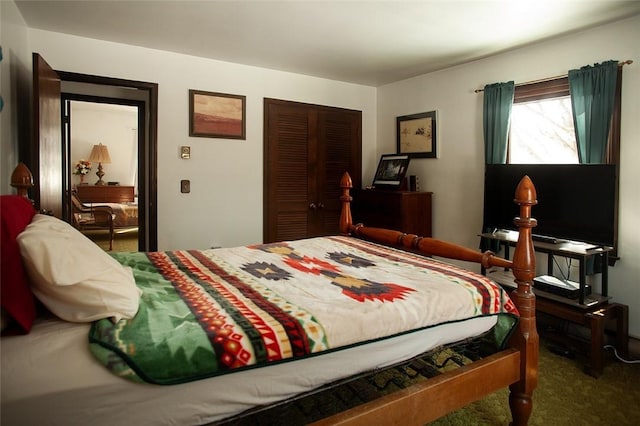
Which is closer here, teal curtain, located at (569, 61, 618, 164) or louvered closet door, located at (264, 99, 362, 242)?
teal curtain, located at (569, 61, 618, 164)

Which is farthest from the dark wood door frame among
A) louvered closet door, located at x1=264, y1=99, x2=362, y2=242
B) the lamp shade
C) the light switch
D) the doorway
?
the lamp shade

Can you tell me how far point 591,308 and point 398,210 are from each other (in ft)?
6.31

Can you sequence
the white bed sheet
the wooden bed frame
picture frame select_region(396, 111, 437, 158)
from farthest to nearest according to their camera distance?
picture frame select_region(396, 111, 437, 158) → the wooden bed frame → the white bed sheet

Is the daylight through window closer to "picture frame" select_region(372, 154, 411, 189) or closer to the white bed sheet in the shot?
"picture frame" select_region(372, 154, 411, 189)

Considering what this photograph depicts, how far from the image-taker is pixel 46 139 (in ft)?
9.80

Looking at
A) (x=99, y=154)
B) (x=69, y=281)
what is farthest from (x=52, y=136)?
(x=99, y=154)

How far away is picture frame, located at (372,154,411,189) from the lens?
4.40m

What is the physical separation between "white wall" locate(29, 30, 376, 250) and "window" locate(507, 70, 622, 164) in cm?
226

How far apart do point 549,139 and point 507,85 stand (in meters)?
0.61

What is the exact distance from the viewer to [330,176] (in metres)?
4.88

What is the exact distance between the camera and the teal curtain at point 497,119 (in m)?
3.61

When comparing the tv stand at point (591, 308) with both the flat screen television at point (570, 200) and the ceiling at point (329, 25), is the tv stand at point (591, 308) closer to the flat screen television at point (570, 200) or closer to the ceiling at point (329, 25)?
the flat screen television at point (570, 200)

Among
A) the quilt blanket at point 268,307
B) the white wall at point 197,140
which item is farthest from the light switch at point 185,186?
the quilt blanket at point 268,307

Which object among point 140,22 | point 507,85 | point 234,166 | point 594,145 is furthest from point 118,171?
point 594,145
